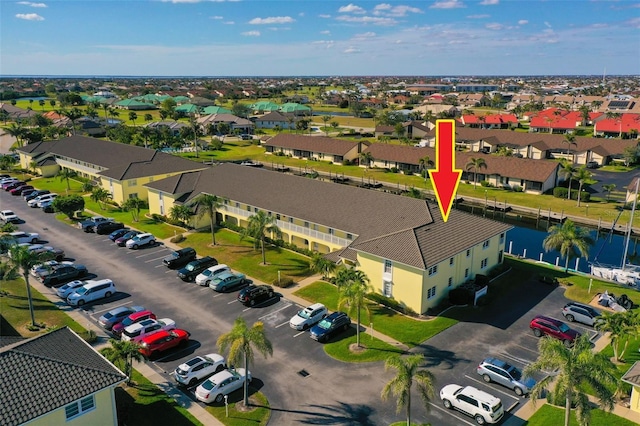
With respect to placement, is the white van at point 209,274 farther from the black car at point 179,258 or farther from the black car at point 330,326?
the black car at point 330,326

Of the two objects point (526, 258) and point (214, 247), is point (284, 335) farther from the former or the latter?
point (526, 258)

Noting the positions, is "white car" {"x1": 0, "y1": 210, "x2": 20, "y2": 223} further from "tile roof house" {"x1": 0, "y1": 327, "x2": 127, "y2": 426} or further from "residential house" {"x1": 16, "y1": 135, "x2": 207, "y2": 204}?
"tile roof house" {"x1": 0, "y1": 327, "x2": 127, "y2": 426}

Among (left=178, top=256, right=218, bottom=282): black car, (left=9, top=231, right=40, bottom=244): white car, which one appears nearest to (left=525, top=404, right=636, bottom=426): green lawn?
(left=178, top=256, right=218, bottom=282): black car

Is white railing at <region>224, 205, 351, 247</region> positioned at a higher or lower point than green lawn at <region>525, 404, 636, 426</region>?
higher

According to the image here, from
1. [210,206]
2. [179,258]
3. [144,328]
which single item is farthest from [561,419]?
[210,206]

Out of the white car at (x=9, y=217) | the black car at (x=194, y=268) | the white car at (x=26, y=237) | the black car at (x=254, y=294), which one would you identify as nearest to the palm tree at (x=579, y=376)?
the black car at (x=254, y=294)

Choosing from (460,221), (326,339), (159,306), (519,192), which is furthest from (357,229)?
(519,192)
